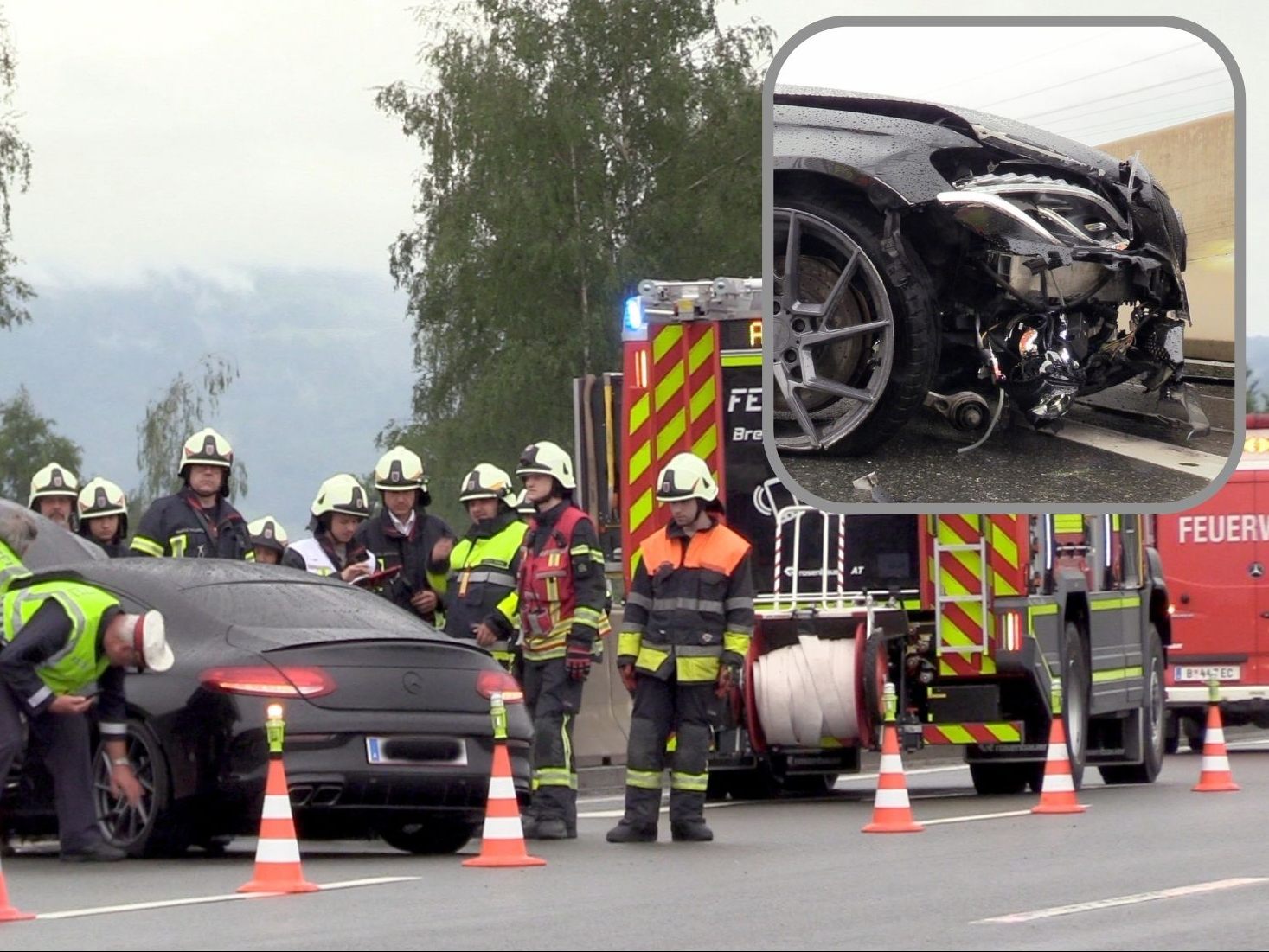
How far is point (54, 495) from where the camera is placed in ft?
52.2

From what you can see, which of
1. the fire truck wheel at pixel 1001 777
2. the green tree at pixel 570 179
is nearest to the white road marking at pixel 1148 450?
the fire truck wheel at pixel 1001 777

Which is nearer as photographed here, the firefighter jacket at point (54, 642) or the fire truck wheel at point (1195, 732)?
the firefighter jacket at point (54, 642)

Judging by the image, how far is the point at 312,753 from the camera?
38.8ft

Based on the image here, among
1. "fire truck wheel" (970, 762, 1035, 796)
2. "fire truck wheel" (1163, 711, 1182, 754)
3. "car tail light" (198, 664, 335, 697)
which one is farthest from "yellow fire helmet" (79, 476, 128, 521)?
"fire truck wheel" (1163, 711, 1182, 754)

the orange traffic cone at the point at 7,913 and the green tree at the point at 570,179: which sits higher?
the green tree at the point at 570,179

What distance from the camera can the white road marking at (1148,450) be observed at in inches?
455

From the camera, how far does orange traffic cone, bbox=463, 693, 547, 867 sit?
11867 mm

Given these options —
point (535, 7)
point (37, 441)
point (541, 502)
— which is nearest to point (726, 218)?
point (535, 7)

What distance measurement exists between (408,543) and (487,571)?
105 cm

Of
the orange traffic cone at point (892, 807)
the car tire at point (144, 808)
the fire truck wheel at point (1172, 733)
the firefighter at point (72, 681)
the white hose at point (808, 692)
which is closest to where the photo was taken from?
the firefighter at point (72, 681)

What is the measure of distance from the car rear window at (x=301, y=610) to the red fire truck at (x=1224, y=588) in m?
12.5

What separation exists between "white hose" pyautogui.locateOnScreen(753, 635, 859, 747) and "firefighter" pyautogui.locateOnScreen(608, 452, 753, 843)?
9.05ft

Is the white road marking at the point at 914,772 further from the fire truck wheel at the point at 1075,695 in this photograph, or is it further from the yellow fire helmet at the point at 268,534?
the yellow fire helmet at the point at 268,534

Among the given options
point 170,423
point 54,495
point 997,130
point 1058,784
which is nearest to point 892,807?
point 1058,784
